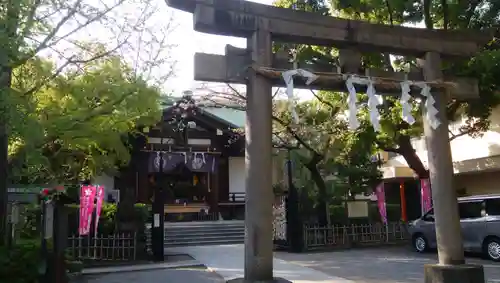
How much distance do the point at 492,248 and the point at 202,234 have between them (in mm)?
11985

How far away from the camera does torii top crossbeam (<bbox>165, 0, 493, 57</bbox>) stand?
6719 millimetres

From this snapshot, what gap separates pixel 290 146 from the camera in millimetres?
18875

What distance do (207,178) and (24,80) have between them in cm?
1689

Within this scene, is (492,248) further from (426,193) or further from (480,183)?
(480,183)

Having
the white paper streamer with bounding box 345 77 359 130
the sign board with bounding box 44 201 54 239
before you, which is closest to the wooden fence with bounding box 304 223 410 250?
the white paper streamer with bounding box 345 77 359 130

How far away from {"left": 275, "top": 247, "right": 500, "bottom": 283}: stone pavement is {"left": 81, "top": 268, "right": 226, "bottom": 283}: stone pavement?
3022mm

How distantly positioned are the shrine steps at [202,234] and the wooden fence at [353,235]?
476 cm

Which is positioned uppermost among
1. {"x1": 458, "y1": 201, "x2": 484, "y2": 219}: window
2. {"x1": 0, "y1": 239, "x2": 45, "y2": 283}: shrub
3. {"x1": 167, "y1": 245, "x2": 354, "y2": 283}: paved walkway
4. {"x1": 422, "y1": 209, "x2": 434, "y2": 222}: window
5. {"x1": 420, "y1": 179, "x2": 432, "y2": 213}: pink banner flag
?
{"x1": 420, "y1": 179, "x2": 432, "y2": 213}: pink banner flag

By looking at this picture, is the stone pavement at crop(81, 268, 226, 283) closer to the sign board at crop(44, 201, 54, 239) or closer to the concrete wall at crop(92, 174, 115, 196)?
the sign board at crop(44, 201, 54, 239)

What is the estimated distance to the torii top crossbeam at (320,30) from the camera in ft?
22.0

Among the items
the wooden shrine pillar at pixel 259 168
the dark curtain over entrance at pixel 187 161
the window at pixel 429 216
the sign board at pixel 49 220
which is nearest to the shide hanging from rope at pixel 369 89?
the wooden shrine pillar at pixel 259 168

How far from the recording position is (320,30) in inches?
293

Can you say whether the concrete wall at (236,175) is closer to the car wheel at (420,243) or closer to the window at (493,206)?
the car wheel at (420,243)

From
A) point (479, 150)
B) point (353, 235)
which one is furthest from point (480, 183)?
point (353, 235)
